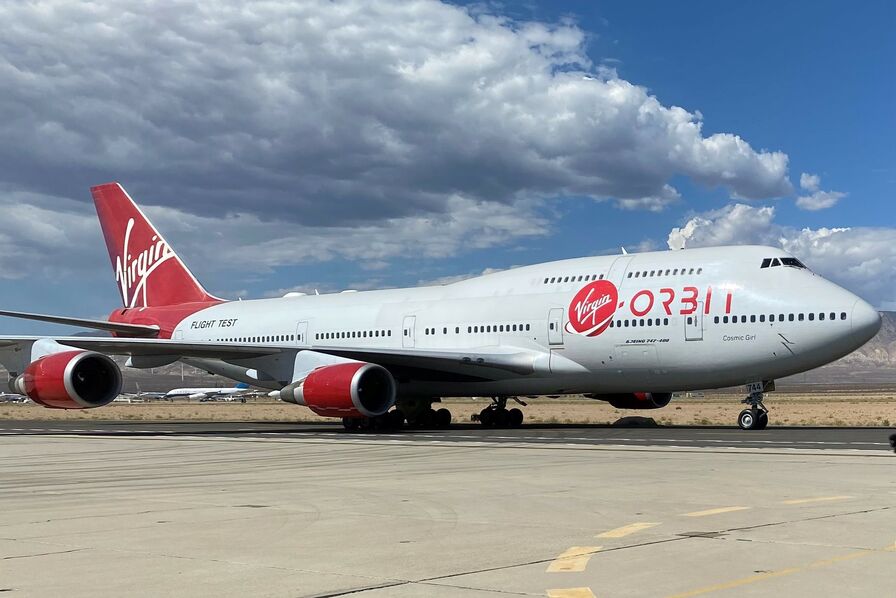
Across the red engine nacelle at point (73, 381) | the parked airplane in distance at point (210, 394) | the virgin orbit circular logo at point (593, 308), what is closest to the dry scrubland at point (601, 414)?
the virgin orbit circular logo at point (593, 308)

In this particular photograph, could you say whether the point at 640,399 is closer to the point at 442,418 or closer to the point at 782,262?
the point at 442,418

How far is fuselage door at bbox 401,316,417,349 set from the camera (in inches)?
1214

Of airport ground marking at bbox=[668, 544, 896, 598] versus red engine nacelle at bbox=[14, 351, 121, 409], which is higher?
red engine nacelle at bbox=[14, 351, 121, 409]

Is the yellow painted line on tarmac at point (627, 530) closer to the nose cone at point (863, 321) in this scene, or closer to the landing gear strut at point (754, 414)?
the nose cone at point (863, 321)

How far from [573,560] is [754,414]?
19.1 m

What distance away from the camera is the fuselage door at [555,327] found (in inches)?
1060

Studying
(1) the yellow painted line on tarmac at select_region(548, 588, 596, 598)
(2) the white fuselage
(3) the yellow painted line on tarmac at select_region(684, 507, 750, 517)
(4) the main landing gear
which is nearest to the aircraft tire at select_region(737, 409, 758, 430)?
(2) the white fuselage

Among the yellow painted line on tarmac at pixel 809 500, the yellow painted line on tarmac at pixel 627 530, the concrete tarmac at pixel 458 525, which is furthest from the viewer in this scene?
the yellow painted line on tarmac at pixel 809 500

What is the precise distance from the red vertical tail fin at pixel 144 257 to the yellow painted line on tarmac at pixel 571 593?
35.3 meters

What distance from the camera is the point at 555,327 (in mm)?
27016

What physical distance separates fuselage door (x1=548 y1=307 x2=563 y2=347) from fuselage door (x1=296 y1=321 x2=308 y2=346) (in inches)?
390

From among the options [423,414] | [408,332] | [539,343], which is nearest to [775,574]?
[539,343]

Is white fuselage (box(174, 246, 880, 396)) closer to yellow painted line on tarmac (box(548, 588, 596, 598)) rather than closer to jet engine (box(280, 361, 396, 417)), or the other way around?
jet engine (box(280, 361, 396, 417))

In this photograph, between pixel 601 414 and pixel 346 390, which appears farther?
pixel 601 414
